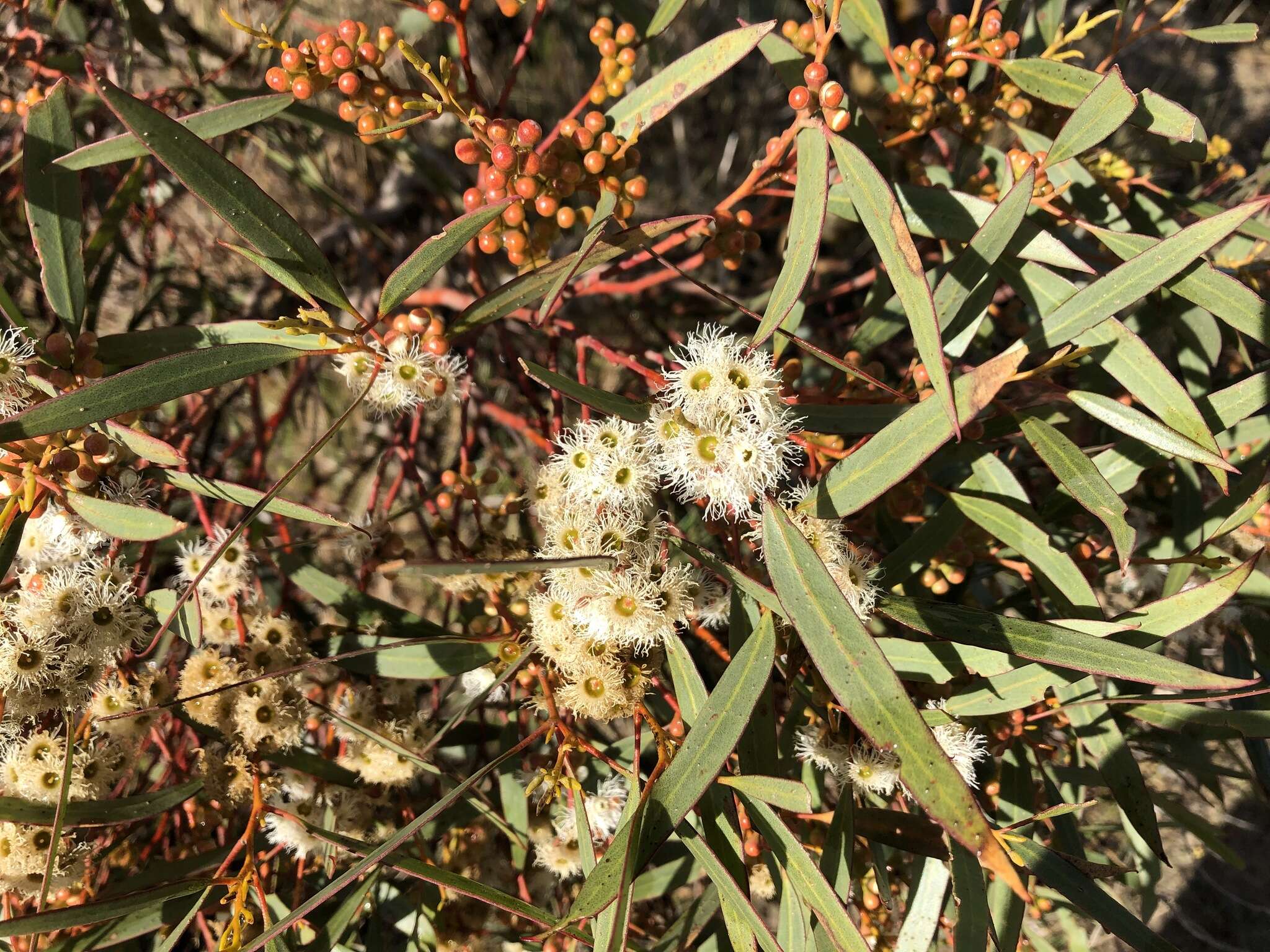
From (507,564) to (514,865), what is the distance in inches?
39.6

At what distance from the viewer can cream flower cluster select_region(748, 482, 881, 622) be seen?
3.65ft

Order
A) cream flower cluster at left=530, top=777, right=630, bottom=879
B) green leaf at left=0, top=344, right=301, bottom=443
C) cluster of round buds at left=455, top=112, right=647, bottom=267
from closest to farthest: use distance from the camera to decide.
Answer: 1. green leaf at left=0, top=344, right=301, bottom=443
2. cluster of round buds at left=455, top=112, right=647, bottom=267
3. cream flower cluster at left=530, top=777, right=630, bottom=879

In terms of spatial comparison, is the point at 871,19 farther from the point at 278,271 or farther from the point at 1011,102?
the point at 278,271

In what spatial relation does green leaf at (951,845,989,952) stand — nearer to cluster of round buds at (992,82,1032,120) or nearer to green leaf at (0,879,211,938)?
green leaf at (0,879,211,938)

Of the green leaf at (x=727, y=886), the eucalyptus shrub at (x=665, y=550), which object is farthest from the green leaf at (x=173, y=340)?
the green leaf at (x=727, y=886)

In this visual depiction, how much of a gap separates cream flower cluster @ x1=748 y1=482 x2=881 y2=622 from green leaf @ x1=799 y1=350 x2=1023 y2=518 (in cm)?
6

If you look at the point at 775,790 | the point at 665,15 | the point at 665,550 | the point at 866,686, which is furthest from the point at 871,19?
the point at 775,790

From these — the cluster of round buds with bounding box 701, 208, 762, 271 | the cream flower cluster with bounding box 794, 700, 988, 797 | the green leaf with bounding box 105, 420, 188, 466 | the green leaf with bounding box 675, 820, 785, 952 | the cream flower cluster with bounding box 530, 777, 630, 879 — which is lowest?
the green leaf with bounding box 675, 820, 785, 952

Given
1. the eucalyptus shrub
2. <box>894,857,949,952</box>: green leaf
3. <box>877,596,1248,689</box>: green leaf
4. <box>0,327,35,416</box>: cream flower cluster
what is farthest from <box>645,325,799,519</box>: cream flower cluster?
<box>0,327,35,416</box>: cream flower cluster

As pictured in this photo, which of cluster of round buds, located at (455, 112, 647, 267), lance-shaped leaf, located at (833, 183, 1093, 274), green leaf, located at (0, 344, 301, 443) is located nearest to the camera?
green leaf, located at (0, 344, 301, 443)

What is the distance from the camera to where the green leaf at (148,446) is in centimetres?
104

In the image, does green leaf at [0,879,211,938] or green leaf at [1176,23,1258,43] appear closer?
green leaf at [0,879,211,938]

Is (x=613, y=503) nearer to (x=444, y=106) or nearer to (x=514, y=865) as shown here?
(x=444, y=106)

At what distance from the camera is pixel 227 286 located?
8.90ft
